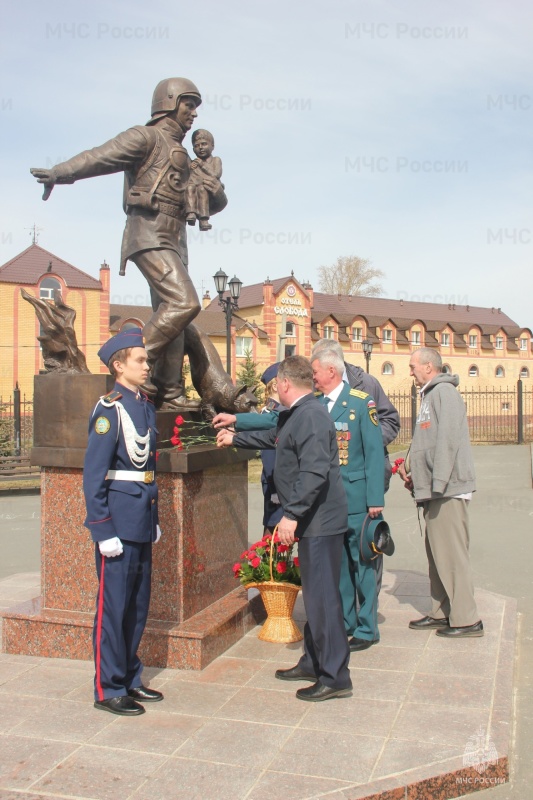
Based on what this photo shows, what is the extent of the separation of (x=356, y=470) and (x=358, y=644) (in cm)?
109

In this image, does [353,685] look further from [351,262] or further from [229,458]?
[351,262]

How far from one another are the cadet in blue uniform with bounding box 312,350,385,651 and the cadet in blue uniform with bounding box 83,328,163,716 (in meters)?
1.32

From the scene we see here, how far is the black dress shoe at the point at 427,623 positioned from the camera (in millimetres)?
5000

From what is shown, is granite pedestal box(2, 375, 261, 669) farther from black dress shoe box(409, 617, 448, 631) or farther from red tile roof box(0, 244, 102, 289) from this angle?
red tile roof box(0, 244, 102, 289)

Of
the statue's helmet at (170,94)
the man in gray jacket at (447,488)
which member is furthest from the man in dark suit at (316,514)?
the statue's helmet at (170,94)

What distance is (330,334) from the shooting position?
151 feet

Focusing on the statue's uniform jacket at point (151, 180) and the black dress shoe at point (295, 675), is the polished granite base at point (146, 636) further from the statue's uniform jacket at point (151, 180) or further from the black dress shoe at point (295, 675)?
the statue's uniform jacket at point (151, 180)

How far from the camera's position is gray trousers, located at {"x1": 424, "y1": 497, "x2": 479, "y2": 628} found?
4809mm

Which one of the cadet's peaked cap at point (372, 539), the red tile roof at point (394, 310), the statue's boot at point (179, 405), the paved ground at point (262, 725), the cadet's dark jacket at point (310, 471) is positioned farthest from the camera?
the red tile roof at point (394, 310)

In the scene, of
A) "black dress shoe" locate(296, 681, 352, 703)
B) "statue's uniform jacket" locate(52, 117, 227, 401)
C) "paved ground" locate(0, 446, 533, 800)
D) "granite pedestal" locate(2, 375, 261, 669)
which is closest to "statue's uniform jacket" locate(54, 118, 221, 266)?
"statue's uniform jacket" locate(52, 117, 227, 401)

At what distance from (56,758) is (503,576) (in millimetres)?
4821

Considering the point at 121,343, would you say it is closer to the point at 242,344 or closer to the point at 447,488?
the point at 447,488

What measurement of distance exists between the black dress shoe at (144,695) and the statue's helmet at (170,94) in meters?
3.65

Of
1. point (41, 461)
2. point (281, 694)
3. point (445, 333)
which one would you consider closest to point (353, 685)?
point (281, 694)
